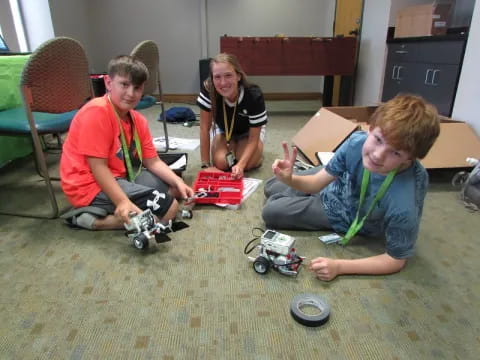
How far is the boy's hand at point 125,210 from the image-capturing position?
125cm

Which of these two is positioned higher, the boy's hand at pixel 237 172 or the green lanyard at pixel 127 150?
the green lanyard at pixel 127 150

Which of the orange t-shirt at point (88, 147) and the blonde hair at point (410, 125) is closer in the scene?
the blonde hair at point (410, 125)

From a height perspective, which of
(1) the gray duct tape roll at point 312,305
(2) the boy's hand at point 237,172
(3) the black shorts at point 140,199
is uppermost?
(3) the black shorts at point 140,199

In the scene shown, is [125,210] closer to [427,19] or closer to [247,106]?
[247,106]

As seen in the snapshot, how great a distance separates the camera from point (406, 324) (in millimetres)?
965

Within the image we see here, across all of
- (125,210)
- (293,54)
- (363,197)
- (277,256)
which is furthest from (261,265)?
(293,54)

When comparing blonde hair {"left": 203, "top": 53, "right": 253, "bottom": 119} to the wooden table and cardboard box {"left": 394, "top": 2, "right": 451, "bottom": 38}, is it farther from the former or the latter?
the wooden table

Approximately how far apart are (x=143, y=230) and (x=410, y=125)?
3.07 ft

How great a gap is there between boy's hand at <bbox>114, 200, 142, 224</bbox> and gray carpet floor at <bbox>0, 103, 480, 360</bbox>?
5.5 inches

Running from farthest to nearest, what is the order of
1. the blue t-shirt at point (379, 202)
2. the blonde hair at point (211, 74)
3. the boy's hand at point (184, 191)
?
the blonde hair at point (211, 74) → the boy's hand at point (184, 191) → the blue t-shirt at point (379, 202)

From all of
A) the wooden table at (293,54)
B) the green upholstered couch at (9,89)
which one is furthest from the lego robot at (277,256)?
the wooden table at (293,54)

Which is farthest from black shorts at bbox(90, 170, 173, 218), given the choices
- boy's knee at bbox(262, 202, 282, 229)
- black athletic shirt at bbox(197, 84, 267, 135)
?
black athletic shirt at bbox(197, 84, 267, 135)

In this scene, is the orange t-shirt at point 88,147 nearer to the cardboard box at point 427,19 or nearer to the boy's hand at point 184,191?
the boy's hand at point 184,191

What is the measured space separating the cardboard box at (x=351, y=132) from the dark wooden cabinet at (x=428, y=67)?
1.04ft
